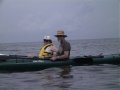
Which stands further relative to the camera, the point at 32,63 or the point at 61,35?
the point at 32,63

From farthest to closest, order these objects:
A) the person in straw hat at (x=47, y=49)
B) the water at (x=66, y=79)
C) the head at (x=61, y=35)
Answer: the person in straw hat at (x=47, y=49) → the head at (x=61, y=35) → the water at (x=66, y=79)

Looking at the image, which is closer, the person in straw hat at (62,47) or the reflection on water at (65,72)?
the reflection on water at (65,72)

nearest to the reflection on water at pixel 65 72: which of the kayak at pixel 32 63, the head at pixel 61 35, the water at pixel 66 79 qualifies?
the water at pixel 66 79

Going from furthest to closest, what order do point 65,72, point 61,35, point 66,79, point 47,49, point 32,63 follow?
point 47,49
point 32,63
point 61,35
point 65,72
point 66,79

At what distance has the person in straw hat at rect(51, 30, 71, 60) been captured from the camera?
14.7 m

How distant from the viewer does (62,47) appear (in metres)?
15.0

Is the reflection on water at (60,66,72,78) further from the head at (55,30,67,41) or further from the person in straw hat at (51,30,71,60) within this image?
the head at (55,30,67,41)

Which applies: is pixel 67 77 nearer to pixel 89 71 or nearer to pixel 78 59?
pixel 89 71

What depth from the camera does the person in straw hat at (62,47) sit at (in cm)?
1467

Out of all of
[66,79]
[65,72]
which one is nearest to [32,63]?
[65,72]

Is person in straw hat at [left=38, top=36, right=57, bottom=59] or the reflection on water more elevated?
person in straw hat at [left=38, top=36, right=57, bottom=59]

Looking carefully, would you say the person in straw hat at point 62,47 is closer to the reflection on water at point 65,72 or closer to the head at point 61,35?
the head at point 61,35

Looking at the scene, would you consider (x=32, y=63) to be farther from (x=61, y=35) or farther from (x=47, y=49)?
(x=61, y=35)

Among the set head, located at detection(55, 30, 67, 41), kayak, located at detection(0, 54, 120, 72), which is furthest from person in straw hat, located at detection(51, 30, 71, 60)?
kayak, located at detection(0, 54, 120, 72)
